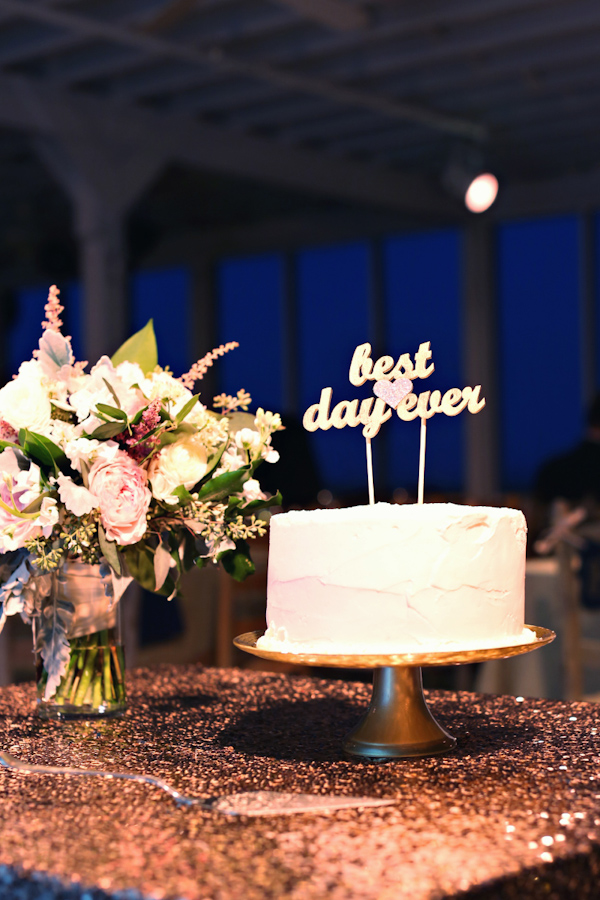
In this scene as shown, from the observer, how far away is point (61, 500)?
144cm

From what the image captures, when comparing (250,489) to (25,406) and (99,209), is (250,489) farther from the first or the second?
(99,209)

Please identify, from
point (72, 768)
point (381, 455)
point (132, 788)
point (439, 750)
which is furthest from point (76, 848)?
point (381, 455)

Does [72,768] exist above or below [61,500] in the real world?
below

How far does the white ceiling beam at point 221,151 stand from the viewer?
6023 millimetres

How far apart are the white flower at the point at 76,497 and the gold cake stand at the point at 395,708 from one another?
263mm

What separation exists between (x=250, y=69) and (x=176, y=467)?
4468 millimetres

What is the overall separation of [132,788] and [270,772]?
153 mm

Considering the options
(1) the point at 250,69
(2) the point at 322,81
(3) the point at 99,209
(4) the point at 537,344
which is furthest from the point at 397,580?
(4) the point at 537,344

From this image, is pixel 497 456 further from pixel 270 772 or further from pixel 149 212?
pixel 270 772

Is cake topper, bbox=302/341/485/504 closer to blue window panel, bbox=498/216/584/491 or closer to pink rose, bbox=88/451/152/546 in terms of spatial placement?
pink rose, bbox=88/451/152/546

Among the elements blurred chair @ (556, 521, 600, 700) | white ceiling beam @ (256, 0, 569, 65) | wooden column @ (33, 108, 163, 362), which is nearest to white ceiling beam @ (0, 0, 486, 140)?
white ceiling beam @ (256, 0, 569, 65)

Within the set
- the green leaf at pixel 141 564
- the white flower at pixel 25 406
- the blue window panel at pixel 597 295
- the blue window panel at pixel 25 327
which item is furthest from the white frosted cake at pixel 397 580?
the blue window panel at pixel 25 327

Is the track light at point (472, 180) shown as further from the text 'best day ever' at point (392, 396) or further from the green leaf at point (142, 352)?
the text 'best day ever' at point (392, 396)

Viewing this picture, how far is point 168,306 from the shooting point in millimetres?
11125
